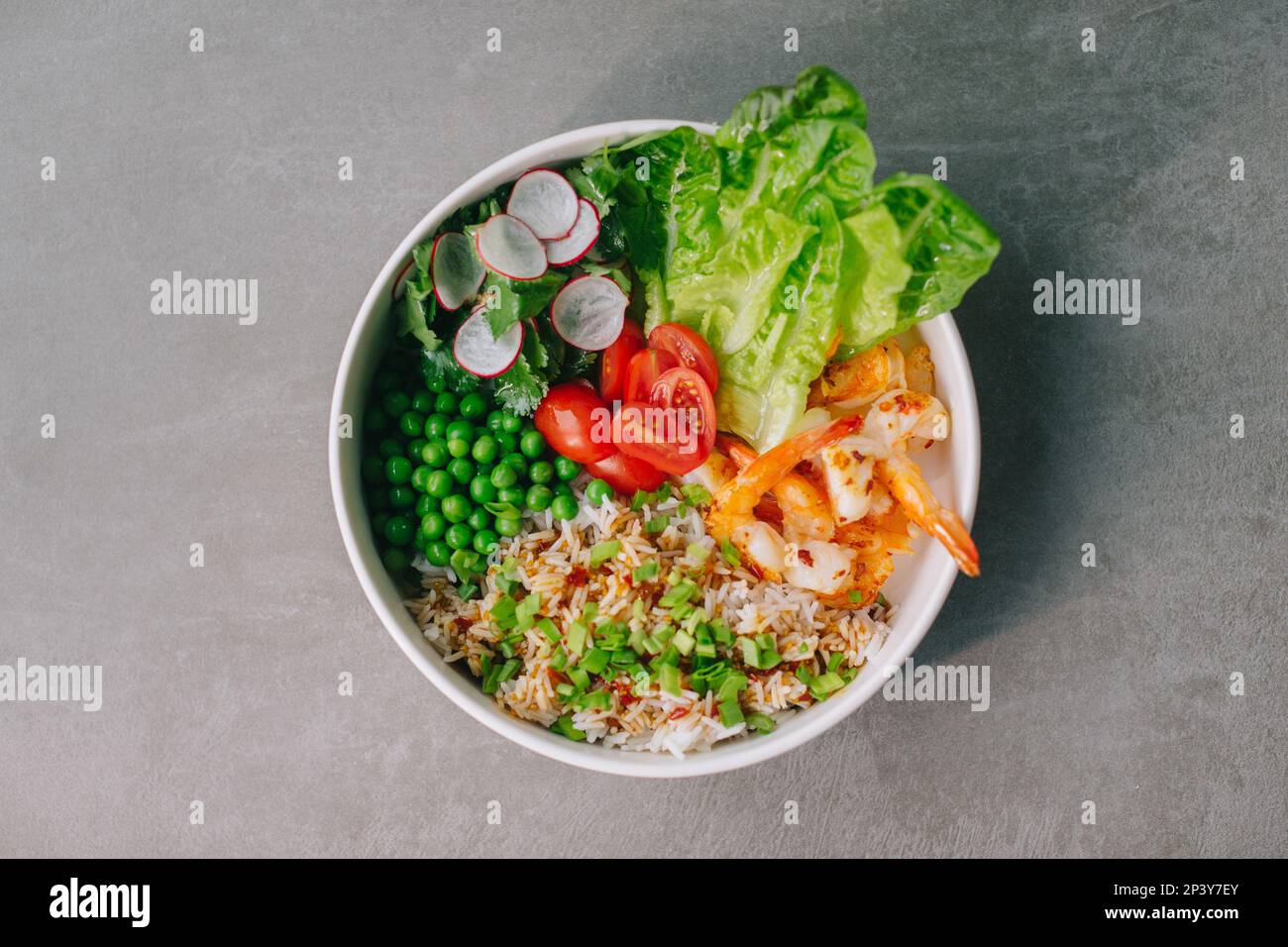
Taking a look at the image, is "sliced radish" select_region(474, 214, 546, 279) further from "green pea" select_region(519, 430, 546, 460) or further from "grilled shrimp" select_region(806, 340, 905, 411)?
"grilled shrimp" select_region(806, 340, 905, 411)

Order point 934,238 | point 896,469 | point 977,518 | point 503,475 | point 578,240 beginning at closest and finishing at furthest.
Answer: point 934,238 < point 896,469 < point 578,240 < point 503,475 < point 977,518

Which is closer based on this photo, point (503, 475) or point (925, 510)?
point (925, 510)

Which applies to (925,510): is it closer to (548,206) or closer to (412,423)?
(548,206)

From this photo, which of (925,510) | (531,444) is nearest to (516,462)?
(531,444)

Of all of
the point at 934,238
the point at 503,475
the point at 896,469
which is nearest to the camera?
the point at 934,238

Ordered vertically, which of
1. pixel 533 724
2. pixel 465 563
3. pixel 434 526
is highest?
pixel 434 526

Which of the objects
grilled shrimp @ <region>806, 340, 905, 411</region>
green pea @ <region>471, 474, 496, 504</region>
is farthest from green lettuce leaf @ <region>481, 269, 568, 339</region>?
grilled shrimp @ <region>806, 340, 905, 411</region>

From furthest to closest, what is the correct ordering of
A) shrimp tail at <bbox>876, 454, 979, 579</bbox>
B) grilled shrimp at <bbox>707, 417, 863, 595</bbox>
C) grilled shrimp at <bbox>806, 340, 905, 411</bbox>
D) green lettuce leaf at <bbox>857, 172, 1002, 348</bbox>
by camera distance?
grilled shrimp at <bbox>806, 340, 905, 411</bbox> → grilled shrimp at <bbox>707, 417, 863, 595</bbox> → shrimp tail at <bbox>876, 454, 979, 579</bbox> → green lettuce leaf at <bbox>857, 172, 1002, 348</bbox>
